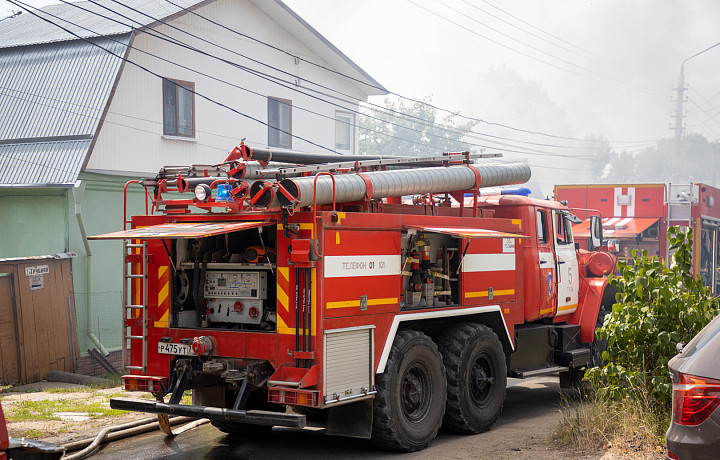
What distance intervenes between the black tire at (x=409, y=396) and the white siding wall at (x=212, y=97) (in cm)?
943

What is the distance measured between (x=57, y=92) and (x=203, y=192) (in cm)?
957

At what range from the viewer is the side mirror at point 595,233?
1191 cm

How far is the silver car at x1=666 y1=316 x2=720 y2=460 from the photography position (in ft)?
14.6

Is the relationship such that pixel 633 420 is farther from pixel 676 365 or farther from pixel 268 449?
pixel 268 449

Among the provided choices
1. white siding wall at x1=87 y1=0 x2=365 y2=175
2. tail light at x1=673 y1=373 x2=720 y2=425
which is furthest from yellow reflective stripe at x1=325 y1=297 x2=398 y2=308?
white siding wall at x1=87 y1=0 x2=365 y2=175

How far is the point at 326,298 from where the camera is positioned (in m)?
7.32

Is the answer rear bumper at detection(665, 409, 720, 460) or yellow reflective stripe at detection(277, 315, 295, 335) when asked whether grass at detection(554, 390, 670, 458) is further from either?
yellow reflective stripe at detection(277, 315, 295, 335)

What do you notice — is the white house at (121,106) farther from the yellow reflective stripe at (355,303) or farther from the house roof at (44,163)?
the yellow reflective stripe at (355,303)

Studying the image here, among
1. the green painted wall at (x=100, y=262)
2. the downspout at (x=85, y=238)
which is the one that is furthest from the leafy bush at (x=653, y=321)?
the green painted wall at (x=100, y=262)

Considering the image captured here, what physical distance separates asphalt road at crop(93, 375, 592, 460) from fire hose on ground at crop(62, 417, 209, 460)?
73 mm

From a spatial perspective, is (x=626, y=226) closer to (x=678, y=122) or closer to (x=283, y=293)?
(x=283, y=293)

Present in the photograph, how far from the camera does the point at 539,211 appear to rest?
10.9 m

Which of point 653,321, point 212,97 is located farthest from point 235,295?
point 212,97

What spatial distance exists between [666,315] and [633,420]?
3.38 ft
